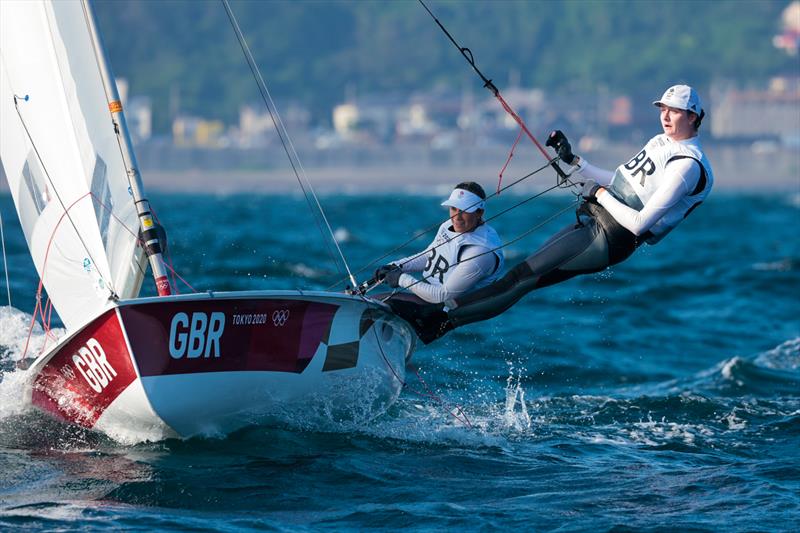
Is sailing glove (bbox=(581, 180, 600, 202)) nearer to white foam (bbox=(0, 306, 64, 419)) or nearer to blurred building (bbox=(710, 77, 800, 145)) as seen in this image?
white foam (bbox=(0, 306, 64, 419))

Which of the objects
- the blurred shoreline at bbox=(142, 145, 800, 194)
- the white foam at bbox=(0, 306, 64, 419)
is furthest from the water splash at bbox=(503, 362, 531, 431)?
the blurred shoreline at bbox=(142, 145, 800, 194)

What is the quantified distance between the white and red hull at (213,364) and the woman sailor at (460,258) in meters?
0.23

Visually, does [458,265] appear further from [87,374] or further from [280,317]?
[87,374]

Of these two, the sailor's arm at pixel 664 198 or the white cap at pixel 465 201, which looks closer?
the sailor's arm at pixel 664 198

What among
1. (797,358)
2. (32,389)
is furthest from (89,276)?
(797,358)

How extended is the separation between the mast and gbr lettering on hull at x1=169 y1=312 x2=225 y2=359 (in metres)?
0.33

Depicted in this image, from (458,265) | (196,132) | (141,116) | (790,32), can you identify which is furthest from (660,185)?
(141,116)

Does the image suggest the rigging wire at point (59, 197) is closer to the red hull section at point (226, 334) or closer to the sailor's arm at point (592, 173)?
the red hull section at point (226, 334)

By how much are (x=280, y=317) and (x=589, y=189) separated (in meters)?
1.33

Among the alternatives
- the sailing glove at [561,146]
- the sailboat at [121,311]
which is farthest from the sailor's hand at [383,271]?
the sailing glove at [561,146]

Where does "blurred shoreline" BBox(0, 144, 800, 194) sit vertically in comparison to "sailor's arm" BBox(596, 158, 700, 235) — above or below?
above

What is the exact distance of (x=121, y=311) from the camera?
4453 millimetres

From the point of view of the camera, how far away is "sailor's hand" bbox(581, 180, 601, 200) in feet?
17.0

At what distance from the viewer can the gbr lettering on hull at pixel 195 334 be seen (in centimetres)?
455
